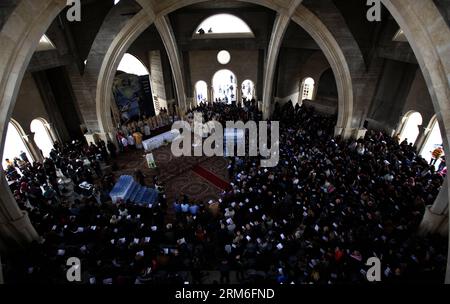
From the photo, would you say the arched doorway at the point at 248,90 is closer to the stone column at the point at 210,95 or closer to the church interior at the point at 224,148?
the church interior at the point at 224,148

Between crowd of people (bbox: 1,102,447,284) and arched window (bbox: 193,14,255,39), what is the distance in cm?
1122

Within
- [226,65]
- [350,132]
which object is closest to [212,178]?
[350,132]

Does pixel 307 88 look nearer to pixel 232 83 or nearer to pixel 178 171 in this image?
pixel 232 83

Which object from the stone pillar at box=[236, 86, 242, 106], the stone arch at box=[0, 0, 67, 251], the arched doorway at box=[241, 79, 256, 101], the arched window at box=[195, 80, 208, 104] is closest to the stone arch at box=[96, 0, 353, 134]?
the stone arch at box=[0, 0, 67, 251]

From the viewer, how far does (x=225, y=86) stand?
20.7m

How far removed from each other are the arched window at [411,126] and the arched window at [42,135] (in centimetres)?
1923

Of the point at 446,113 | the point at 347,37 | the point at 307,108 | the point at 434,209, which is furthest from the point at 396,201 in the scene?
the point at 307,108

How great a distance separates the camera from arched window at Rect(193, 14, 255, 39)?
1669cm

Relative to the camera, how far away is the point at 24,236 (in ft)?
23.3

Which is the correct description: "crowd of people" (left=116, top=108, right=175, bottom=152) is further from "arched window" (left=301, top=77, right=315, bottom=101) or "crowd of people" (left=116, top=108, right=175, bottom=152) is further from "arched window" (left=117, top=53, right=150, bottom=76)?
"arched window" (left=301, top=77, right=315, bottom=101)

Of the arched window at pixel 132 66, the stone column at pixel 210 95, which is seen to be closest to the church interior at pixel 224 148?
the arched window at pixel 132 66

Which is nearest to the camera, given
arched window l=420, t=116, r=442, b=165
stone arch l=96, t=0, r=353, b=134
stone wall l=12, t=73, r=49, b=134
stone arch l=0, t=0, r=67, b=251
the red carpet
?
stone arch l=0, t=0, r=67, b=251

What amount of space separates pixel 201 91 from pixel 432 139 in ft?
50.8
